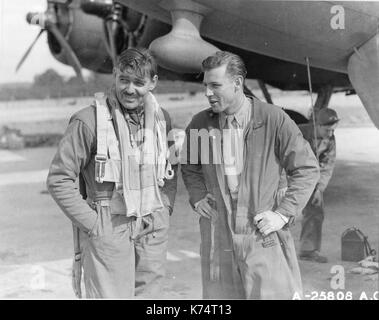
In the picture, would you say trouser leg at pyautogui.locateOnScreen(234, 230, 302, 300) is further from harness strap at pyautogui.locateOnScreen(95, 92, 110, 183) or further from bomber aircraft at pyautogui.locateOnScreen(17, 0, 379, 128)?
bomber aircraft at pyautogui.locateOnScreen(17, 0, 379, 128)

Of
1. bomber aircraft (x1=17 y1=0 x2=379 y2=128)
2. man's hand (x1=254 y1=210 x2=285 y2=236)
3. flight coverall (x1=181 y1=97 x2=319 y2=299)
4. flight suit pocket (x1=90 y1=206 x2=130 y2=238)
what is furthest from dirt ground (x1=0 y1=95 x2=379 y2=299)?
bomber aircraft (x1=17 y1=0 x2=379 y2=128)

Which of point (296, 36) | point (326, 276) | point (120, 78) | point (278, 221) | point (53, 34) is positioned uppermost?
point (53, 34)

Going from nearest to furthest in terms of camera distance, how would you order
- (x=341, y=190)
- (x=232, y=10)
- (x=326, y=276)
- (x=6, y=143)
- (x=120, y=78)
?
1. (x=120, y=78)
2. (x=326, y=276)
3. (x=232, y=10)
4. (x=341, y=190)
5. (x=6, y=143)

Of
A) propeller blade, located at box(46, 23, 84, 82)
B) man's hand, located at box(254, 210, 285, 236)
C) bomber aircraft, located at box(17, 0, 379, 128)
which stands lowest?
man's hand, located at box(254, 210, 285, 236)

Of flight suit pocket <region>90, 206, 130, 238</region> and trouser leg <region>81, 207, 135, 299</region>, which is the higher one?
flight suit pocket <region>90, 206, 130, 238</region>

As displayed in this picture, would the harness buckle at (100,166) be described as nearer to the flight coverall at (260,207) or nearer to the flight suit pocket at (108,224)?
the flight suit pocket at (108,224)

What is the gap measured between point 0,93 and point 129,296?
23.8 m

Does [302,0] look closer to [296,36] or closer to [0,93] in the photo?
[296,36]

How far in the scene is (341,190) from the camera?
23.0ft

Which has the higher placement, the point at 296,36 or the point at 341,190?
the point at 296,36

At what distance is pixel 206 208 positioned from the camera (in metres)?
2.68

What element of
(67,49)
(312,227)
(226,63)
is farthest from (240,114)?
(67,49)

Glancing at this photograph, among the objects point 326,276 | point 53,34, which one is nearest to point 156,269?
point 326,276

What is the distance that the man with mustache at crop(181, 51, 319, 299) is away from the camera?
2.53 m
